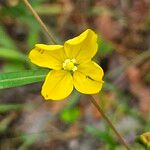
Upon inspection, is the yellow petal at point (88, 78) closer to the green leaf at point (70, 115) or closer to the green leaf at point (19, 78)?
the green leaf at point (19, 78)

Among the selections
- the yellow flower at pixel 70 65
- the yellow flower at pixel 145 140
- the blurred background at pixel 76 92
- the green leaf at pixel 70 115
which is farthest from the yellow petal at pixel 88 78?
the green leaf at pixel 70 115

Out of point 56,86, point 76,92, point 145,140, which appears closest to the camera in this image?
point 56,86

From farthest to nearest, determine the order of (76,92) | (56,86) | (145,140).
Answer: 1. (76,92)
2. (145,140)
3. (56,86)

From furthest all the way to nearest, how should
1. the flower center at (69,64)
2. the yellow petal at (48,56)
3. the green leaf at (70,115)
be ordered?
1. the green leaf at (70,115)
2. the flower center at (69,64)
3. the yellow petal at (48,56)

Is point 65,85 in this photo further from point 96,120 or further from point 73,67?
point 96,120

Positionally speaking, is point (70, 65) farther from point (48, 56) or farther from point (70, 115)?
point (70, 115)

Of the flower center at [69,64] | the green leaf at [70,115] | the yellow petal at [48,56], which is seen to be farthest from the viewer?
the green leaf at [70,115]

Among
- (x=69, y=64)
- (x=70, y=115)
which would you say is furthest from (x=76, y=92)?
(x=69, y=64)
